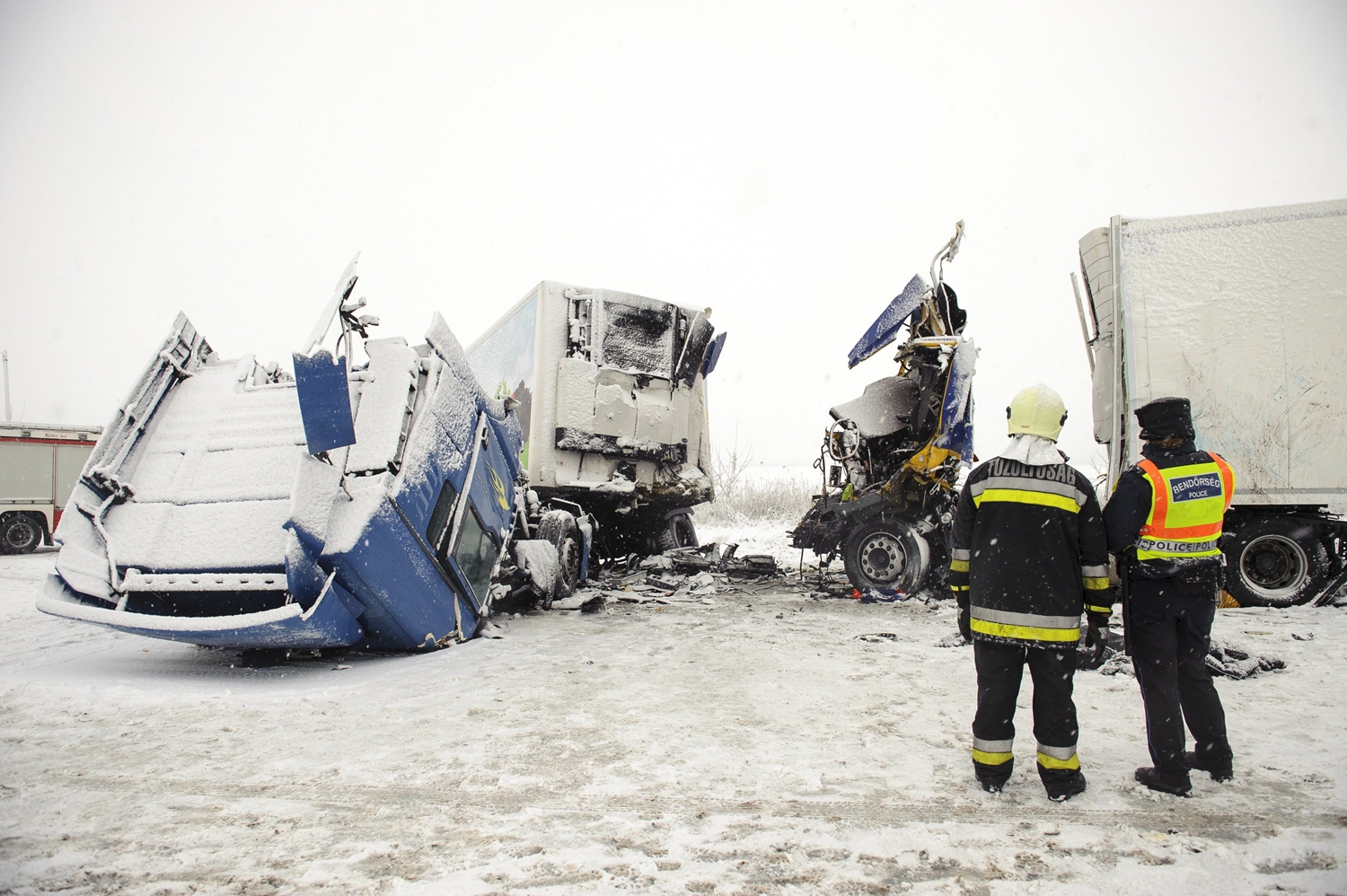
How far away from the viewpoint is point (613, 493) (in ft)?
24.3

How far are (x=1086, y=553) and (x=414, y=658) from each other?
3621mm

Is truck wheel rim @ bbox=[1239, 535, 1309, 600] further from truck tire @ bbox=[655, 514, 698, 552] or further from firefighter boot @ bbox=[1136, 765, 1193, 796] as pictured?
truck tire @ bbox=[655, 514, 698, 552]

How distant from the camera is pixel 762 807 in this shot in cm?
231

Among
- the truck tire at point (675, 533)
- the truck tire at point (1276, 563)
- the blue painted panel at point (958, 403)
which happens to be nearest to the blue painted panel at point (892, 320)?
the blue painted panel at point (958, 403)

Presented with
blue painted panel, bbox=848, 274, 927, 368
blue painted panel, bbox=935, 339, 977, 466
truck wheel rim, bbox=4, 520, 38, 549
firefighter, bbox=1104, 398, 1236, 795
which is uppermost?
blue painted panel, bbox=848, 274, 927, 368

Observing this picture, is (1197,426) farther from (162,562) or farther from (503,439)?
(162,562)

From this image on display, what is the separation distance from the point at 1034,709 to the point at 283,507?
3.70 m

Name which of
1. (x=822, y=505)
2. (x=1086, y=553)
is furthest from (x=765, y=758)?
(x=822, y=505)

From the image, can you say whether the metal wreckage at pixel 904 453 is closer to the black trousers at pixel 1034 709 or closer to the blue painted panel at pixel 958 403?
the blue painted panel at pixel 958 403

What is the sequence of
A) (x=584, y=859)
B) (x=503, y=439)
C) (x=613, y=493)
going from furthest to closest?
1. (x=613, y=493)
2. (x=503, y=439)
3. (x=584, y=859)

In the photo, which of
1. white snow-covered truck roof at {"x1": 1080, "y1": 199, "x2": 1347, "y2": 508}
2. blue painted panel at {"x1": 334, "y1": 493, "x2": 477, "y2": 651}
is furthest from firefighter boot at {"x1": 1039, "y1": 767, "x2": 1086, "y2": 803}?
white snow-covered truck roof at {"x1": 1080, "y1": 199, "x2": 1347, "y2": 508}

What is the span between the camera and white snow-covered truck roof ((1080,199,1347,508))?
18.1ft

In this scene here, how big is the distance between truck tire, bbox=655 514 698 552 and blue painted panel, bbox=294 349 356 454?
586cm

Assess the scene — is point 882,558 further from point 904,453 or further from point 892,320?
point 892,320
